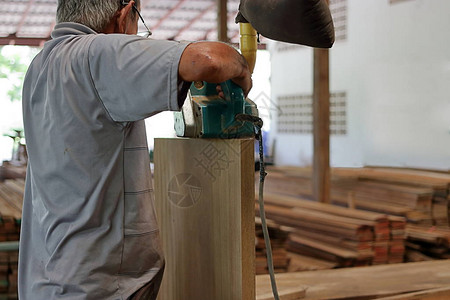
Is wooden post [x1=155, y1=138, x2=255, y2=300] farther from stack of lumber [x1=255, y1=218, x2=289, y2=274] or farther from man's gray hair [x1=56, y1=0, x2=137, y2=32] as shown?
stack of lumber [x1=255, y1=218, x2=289, y2=274]

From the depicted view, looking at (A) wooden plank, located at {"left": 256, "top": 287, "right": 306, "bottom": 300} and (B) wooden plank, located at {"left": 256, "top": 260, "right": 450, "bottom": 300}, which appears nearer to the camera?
(A) wooden plank, located at {"left": 256, "top": 287, "right": 306, "bottom": 300}

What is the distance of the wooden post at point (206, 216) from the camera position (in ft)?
5.47

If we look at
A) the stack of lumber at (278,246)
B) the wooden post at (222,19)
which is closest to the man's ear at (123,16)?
the stack of lumber at (278,246)

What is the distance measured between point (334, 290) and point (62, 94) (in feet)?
6.94

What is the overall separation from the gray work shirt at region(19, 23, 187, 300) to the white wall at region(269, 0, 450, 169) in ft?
19.6

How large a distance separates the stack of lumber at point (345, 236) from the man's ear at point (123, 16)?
301 cm

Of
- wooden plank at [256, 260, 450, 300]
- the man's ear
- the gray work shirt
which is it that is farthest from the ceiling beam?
the gray work shirt

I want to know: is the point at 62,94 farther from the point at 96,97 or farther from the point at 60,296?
the point at 60,296

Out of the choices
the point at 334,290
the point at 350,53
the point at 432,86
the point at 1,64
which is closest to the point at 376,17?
the point at 350,53

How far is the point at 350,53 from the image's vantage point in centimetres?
880

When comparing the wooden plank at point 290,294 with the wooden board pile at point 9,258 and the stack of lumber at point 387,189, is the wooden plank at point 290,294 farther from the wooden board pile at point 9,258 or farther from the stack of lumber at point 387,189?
the stack of lumber at point 387,189

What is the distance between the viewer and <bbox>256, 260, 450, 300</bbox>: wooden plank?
3.04m

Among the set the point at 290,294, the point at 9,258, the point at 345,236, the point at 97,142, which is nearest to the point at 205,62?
the point at 97,142

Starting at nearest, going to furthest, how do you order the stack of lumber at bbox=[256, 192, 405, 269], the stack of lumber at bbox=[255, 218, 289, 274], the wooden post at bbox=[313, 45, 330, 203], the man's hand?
the man's hand → the stack of lumber at bbox=[255, 218, 289, 274] → the stack of lumber at bbox=[256, 192, 405, 269] → the wooden post at bbox=[313, 45, 330, 203]
